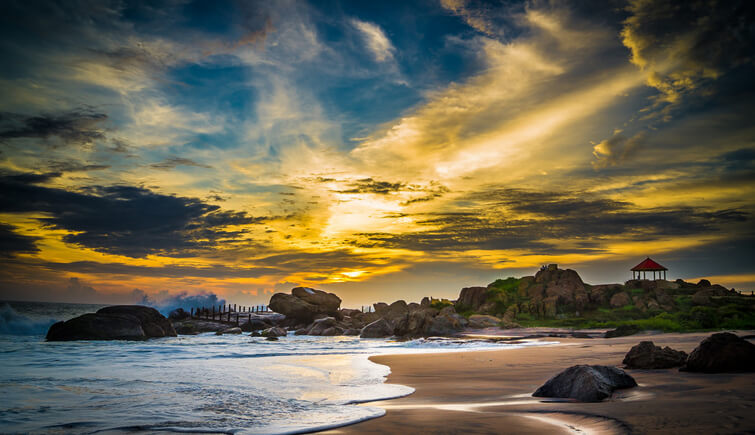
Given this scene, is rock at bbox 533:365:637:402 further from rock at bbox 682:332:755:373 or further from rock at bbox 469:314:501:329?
rock at bbox 469:314:501:329

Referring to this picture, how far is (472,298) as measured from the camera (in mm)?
62688

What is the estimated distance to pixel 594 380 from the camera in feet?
22.7

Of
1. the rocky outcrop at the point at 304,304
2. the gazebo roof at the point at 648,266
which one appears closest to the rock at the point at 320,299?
the rocky outcrop at the point at 304,304

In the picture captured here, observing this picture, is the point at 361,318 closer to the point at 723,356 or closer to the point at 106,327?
the point at 106,327

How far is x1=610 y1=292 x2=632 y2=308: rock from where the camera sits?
49.6m

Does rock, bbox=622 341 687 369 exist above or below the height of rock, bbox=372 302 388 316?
above

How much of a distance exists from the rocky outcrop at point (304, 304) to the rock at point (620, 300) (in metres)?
35.1

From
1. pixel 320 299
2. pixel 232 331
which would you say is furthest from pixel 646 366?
pixel 320 299

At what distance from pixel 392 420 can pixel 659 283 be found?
2303 inches

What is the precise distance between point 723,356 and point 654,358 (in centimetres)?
153

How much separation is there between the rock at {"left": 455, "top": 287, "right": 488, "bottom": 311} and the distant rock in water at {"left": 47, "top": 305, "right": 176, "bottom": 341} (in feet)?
133

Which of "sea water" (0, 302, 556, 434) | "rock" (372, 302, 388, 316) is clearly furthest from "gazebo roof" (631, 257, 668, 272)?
"sea water" (0, 302, 556, 434)

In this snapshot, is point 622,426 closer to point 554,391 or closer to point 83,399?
point 554,391

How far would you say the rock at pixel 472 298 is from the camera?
2427 inches
